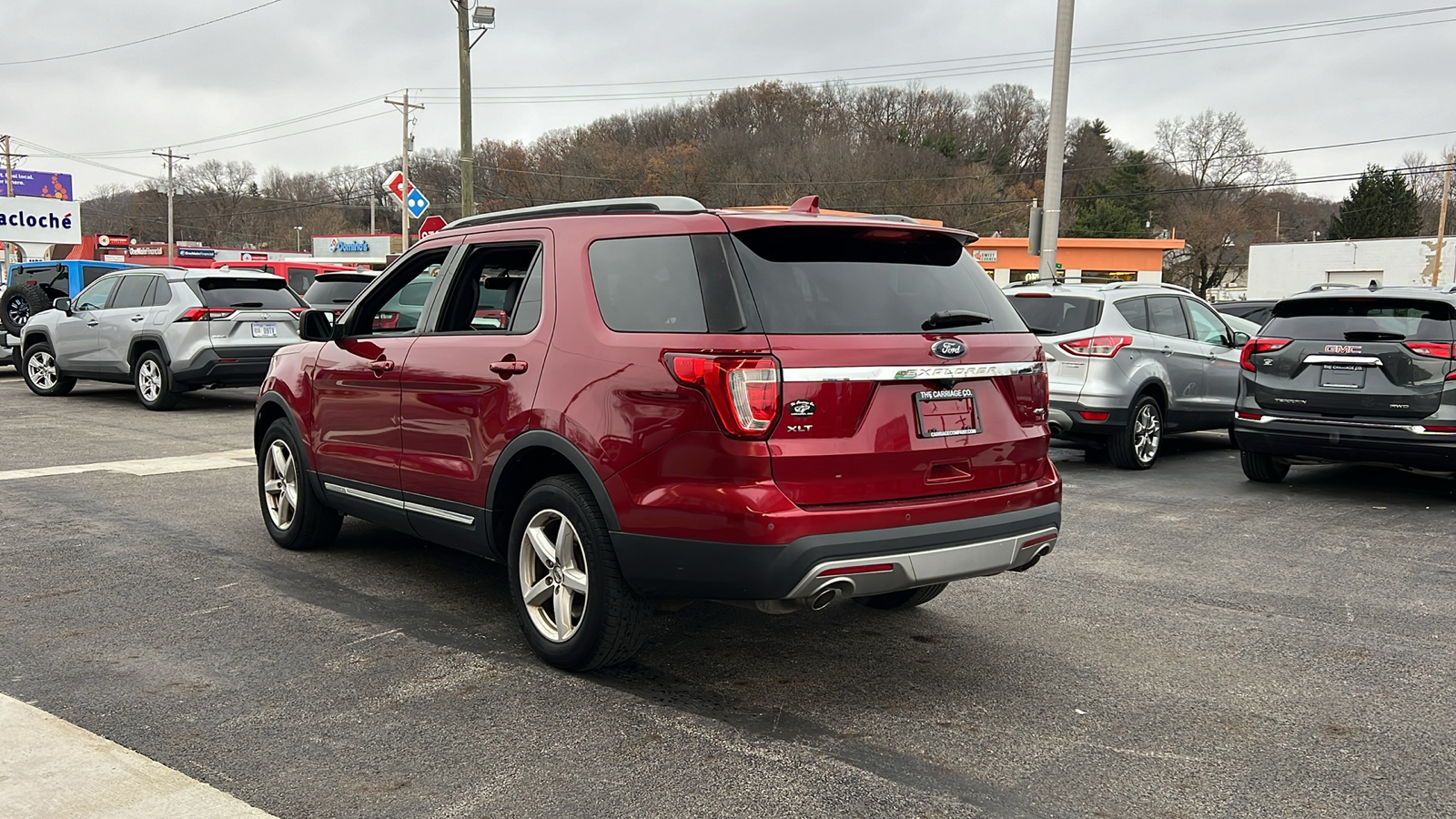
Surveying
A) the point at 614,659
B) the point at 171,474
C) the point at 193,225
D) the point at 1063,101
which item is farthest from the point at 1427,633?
the point at 193,225

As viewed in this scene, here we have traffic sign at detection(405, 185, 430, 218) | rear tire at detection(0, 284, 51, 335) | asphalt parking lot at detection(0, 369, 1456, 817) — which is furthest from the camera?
traffic sign at detection(405, 185, 430, 218)

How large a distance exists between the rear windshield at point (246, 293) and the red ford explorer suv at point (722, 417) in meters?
9.86

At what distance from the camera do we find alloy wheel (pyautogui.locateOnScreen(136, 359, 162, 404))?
1406 centimetres

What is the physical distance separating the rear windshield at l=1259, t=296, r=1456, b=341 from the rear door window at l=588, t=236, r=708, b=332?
667 centimetres

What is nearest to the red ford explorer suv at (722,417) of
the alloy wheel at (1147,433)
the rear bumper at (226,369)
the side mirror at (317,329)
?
the side mirror at (317,329)

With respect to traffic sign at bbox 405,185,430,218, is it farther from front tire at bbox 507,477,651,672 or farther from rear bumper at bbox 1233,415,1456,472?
front tire at bbox 507,477,651,672

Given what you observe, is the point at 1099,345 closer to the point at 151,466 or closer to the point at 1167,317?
the point at 1167,317

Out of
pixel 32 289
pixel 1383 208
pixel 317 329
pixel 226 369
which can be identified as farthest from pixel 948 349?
pixel 1383 208

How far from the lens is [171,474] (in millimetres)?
9078

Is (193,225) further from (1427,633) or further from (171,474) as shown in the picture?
(1427,633)

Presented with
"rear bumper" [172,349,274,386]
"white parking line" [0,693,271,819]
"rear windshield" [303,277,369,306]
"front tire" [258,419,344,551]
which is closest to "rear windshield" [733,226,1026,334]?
"white parking line" [0,693,271,819]

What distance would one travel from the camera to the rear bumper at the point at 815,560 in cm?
378

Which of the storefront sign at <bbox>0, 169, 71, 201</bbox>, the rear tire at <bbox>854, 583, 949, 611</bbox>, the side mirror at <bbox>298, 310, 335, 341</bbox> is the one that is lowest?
the rear tire at <bbox>854, 583, 949, 611</bbox>

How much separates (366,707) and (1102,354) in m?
7.68
